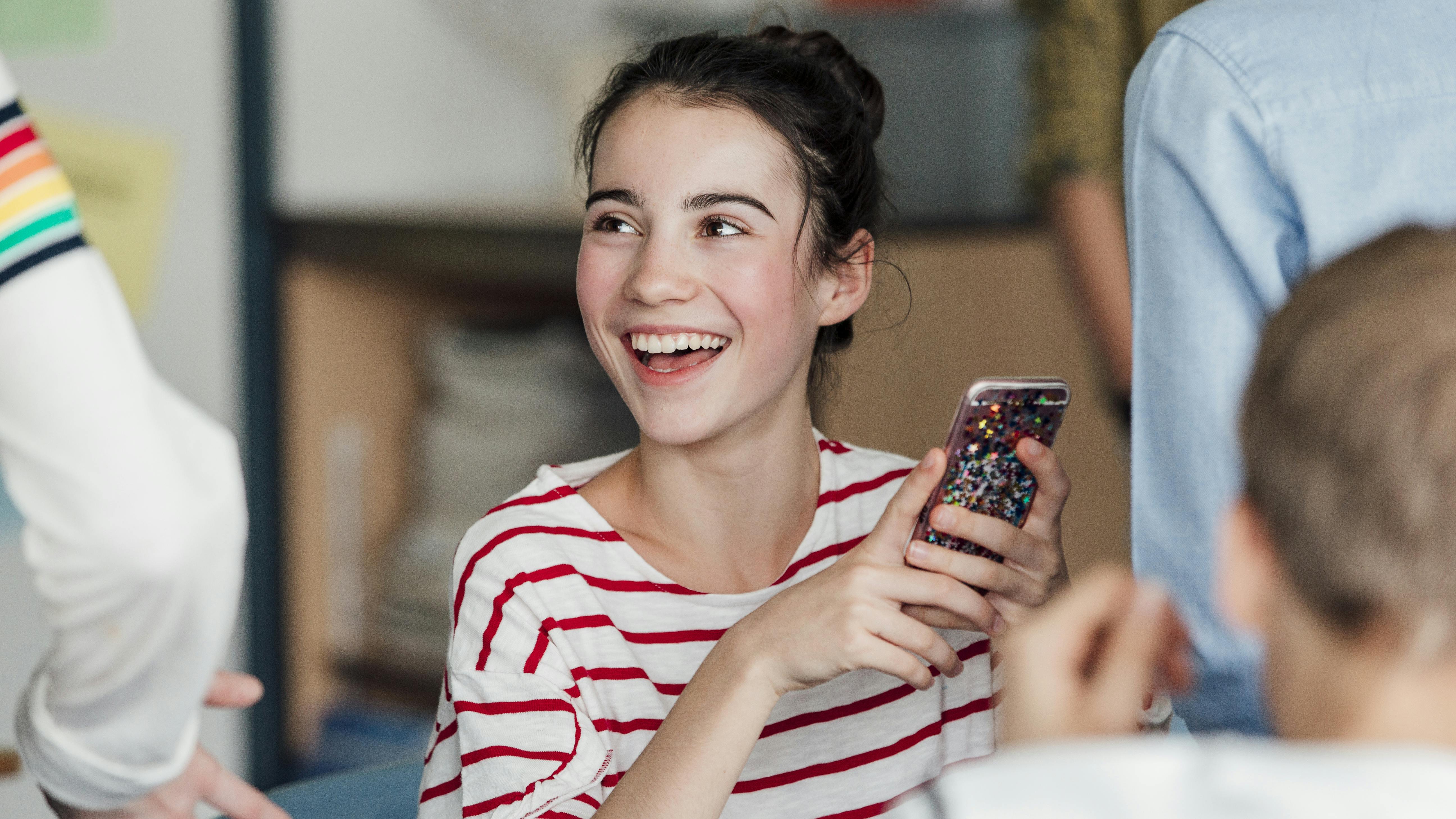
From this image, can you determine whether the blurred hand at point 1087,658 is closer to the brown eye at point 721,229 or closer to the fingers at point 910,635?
the fingers at point 910,635

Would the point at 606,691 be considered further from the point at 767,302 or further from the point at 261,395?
the point at 261,395

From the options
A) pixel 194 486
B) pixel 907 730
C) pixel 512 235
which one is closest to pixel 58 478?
pixel 194 486

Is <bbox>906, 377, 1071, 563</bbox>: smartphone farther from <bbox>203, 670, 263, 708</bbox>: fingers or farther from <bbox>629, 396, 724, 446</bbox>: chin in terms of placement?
<bbox>203, 670, 263, 708</bbox>: fingers

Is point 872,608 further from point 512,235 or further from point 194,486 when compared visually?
point 512,235

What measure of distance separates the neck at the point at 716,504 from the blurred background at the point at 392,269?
1.92 feet

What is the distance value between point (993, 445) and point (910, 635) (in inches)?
4.7

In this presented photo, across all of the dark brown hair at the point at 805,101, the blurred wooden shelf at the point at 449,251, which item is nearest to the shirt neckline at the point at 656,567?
the dark brown hair at the point at 805,101

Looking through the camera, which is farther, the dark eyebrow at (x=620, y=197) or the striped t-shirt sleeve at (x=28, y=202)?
the dark eyebrow at (x=620, y=197)

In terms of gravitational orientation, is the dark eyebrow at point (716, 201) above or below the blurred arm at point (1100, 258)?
above

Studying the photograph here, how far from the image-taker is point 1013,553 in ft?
2.75

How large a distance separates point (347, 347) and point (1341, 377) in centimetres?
163

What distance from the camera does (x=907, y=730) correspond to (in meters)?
0.97

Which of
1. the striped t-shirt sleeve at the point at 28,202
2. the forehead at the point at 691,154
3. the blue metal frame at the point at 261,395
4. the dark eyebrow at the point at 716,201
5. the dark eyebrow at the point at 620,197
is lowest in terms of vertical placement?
the blue metal frame at the point at 261,395

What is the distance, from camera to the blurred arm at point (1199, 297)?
65 cm
